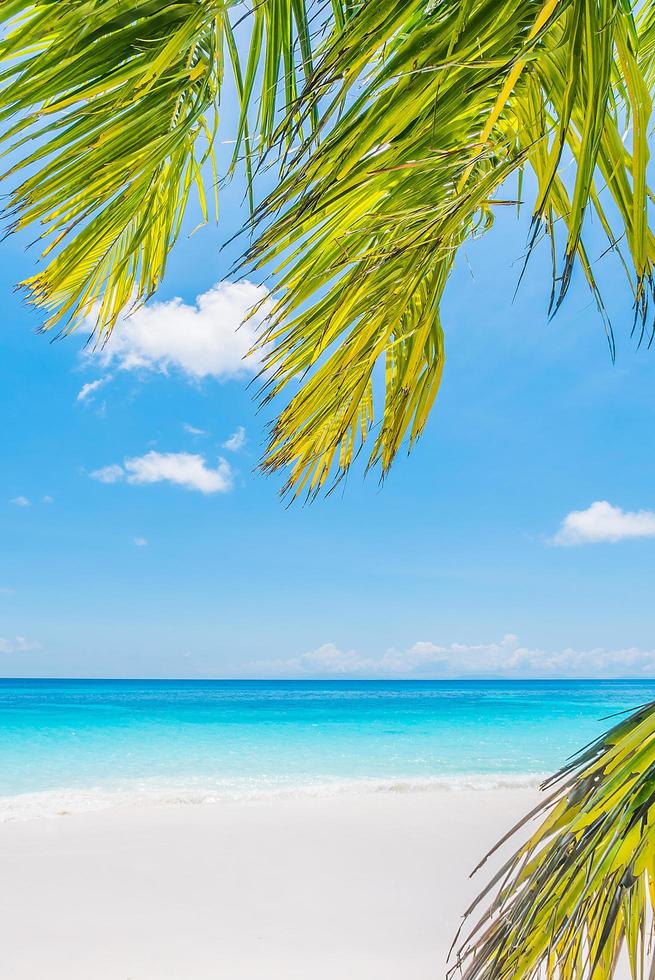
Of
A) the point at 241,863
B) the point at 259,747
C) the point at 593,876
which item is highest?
the point at 593,876

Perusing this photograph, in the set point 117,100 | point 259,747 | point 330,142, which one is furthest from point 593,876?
point 259,747

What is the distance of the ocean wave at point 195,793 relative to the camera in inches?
282

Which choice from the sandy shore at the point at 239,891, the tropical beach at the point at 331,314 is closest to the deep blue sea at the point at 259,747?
the tropical beach at the point at 331,314

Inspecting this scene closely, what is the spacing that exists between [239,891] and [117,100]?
182 inches

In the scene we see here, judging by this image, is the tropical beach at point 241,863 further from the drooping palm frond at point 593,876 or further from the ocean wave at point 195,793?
the drooping palm frond at point 593,876

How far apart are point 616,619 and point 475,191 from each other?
47.0 metres

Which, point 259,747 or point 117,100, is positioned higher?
point 117,100

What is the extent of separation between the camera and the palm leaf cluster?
1.60 ft

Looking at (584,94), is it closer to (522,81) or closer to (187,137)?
(522,81)

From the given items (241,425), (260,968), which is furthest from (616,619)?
(260,968)

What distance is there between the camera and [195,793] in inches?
316

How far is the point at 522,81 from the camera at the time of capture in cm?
69

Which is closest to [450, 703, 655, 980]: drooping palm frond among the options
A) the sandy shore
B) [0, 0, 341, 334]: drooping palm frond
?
[0, 0, 341, 334]: drooping palm frond

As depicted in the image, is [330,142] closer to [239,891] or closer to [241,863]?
[239,891]
